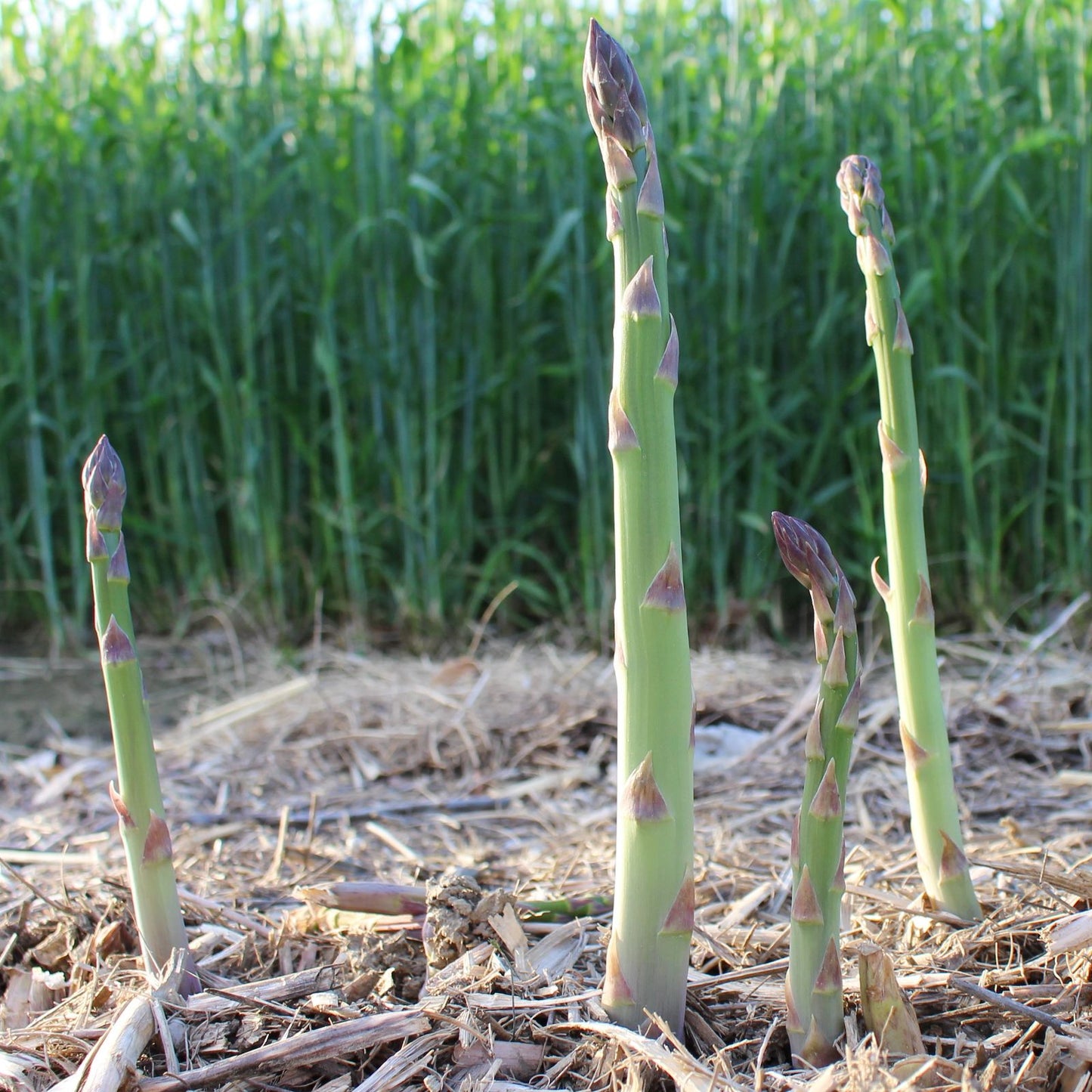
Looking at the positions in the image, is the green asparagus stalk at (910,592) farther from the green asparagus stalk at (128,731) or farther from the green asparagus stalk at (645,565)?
the green asparagus stalk at (128,731)

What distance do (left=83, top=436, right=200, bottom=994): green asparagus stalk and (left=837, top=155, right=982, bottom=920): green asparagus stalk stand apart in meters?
0.90

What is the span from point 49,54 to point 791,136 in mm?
2881

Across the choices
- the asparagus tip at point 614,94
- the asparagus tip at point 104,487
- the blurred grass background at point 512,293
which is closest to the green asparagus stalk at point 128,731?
the asparagus tip at point 104,487

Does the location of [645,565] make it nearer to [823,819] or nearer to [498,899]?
[823,819]

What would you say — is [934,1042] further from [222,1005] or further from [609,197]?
[609,197]

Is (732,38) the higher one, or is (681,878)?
(732,38)

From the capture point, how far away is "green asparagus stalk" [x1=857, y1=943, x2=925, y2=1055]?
0.97 m

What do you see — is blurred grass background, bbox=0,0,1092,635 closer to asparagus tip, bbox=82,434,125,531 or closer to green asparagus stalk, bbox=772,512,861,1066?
asparagus tip, bbox=82,434,125,531

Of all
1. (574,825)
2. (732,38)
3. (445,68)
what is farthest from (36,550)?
(732,38)

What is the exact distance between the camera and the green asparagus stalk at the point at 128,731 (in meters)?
1.19

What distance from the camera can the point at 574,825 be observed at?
2.09m

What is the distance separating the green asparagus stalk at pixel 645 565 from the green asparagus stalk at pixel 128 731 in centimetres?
58

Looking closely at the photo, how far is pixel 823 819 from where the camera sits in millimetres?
971

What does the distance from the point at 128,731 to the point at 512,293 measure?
2899 millimetres
